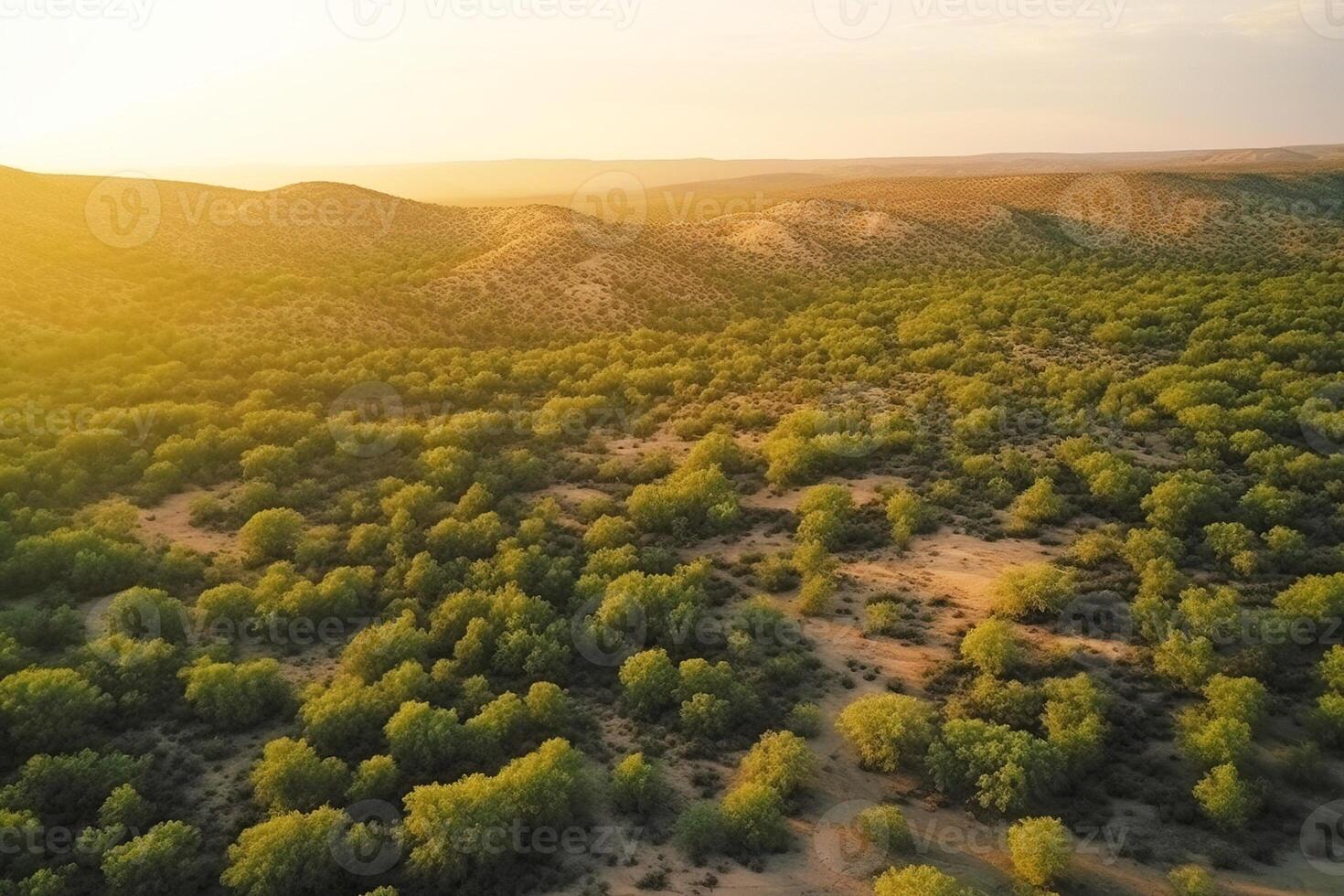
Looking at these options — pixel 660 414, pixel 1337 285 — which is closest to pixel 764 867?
pixel 660 414

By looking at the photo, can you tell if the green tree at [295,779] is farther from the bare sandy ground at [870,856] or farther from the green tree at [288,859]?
the bare sandy ground at [870,856]

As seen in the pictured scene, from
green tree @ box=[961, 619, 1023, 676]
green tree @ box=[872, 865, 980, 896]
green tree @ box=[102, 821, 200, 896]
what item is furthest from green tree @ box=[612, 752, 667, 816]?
green tree @ box=[961, 619, 1023, 676]

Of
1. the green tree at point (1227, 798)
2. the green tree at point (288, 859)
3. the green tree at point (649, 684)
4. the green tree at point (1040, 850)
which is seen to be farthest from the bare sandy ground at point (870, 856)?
the green tree at point (288, 859)

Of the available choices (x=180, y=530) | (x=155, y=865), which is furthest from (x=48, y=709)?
(x=180, y=530)

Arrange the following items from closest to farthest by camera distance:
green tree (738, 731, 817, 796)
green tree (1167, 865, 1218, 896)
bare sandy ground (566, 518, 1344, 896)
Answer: green tree (1167, 865, 1218, 896) → bare sandy ground (566, 518, 1344, 896) → green tree (738, 731, 817, 796)

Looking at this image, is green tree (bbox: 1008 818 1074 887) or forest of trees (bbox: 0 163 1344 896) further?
forest of trees (bbox: 0 163 1344 896)

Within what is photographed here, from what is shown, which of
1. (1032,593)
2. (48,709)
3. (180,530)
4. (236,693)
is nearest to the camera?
(48,709)

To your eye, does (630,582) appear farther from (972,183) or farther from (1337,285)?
(972,183)

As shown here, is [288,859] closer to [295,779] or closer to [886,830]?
[295,779]

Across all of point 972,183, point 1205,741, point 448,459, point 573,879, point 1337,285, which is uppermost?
point 972,183

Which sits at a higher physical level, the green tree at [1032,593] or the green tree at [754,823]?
the green tree at [1032,593]

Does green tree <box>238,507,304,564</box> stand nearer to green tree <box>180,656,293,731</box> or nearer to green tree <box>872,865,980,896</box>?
green tree <box>180,656,293,731</box>
